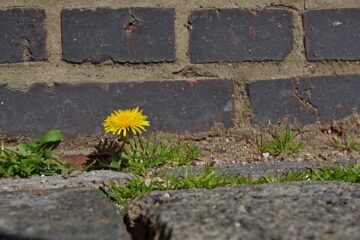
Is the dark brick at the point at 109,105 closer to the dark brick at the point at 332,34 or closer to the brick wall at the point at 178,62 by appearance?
the brick wall at the point at 178,62

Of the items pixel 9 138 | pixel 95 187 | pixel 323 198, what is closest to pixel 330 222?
pixel 323 198

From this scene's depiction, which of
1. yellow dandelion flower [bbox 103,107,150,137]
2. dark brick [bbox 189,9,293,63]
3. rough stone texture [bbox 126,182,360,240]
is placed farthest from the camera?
dark brick [bbox 189,9,293,63]

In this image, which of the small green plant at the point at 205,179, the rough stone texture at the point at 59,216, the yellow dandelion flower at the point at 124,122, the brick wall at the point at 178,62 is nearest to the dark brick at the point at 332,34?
the brick wall at the point at 178,62

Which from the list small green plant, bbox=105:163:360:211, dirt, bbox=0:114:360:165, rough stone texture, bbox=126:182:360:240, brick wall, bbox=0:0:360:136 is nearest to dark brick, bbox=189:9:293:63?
brick wall, bbox=0:0:360:136

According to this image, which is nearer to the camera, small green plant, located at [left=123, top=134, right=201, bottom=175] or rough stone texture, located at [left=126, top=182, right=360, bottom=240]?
rough stone texture, located at [left=126, top=182, right=360, bottom=240]

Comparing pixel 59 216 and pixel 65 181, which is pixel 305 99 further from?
pixel 59 216

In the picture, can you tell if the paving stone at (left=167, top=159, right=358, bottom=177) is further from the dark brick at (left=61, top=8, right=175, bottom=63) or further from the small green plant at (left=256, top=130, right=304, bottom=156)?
the dark brick at (left=61, top=8, right=175, bottom=63)

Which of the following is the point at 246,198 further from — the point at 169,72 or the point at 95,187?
the point at 169,72
